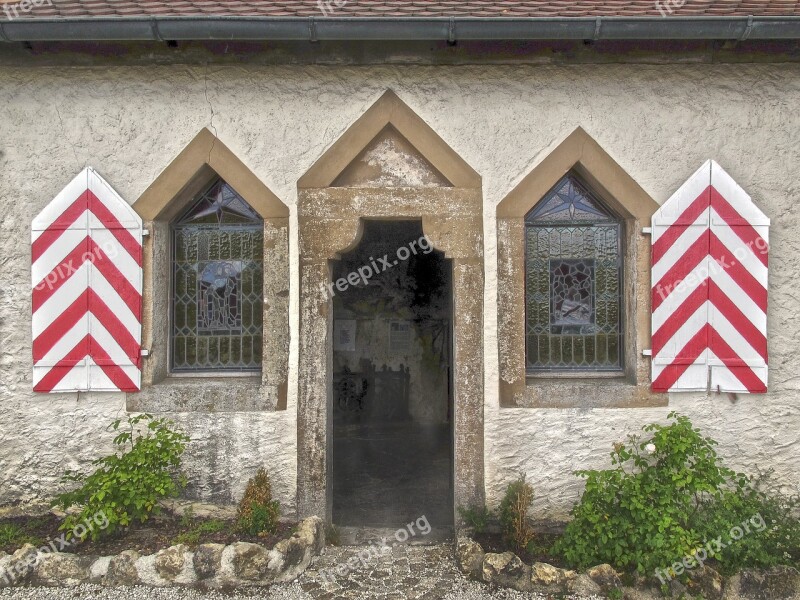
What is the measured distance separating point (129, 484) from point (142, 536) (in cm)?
43

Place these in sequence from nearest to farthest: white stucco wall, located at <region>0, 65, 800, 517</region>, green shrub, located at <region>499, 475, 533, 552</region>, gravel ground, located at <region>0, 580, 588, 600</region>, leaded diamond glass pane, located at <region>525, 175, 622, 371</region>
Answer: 1. gravel ground, located at <region>0, 580, 588, 600</region>
2. green shrub, located at <region>499, 475, 533, 552</region>
3. white stucco wall, located at <region>0, 65, 800, 517</region>
4. leaded diamond glass pane, located at <region>525, 175, 622, 371</region>

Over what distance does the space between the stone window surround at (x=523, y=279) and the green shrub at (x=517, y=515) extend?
60 centimetres

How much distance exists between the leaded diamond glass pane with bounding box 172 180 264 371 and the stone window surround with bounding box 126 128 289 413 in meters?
0.25

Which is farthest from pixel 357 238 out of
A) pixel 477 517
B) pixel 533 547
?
pixel 533 547

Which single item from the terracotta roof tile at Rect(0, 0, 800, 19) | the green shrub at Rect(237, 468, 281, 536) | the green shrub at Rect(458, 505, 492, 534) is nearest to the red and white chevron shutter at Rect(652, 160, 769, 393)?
the terracotta roof tile at Rect(0, 0, 800, 19)

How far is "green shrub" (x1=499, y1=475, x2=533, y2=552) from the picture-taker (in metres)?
4.05

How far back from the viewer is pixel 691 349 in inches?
171

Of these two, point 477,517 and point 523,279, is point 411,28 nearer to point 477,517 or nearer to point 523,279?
point 523,279

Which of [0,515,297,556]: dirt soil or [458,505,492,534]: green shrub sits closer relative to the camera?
[0,515,297,556]: dirt soil

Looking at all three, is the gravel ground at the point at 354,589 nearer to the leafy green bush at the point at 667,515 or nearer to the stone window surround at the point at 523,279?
the leafy green bush at the point at 667,515

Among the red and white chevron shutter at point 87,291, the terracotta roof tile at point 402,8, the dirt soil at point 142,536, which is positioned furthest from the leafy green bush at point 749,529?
the red and white chevron shutter at point 87,291

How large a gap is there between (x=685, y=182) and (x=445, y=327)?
469 centimetres

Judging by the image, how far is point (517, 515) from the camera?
4082 millimetres

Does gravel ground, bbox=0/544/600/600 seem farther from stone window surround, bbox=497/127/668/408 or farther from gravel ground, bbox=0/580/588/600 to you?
stone window surround, bbox=497/127/668/408
